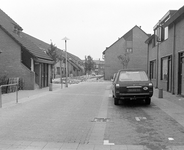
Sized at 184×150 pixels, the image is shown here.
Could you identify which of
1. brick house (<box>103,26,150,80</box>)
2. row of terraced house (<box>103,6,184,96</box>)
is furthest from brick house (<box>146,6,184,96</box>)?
brick house (<box>103,26,150,80</box>)

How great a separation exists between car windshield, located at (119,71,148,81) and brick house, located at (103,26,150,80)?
30671mm

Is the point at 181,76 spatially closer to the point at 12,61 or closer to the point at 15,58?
the point at 15,58

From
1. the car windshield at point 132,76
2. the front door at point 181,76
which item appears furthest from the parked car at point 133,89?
the front door at point 181,76

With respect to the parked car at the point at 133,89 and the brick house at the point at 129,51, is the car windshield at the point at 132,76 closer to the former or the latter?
the parked car at the point at 133,89

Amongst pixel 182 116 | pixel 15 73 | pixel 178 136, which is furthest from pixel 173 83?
pixel 15 73

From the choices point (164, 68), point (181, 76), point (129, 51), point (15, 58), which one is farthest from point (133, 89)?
point (129, 51)

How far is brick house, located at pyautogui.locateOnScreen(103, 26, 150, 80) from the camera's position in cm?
4103

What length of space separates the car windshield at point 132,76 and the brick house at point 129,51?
30671mm

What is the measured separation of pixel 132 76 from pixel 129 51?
32.2 meters

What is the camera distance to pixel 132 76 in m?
10.1

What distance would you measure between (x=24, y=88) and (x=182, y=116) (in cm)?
1321

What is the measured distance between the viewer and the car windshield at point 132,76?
32.5ft

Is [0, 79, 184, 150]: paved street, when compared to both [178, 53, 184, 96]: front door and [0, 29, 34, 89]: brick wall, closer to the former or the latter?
[178, 53, 184, 96]: front door

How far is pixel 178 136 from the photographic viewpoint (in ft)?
17.6
